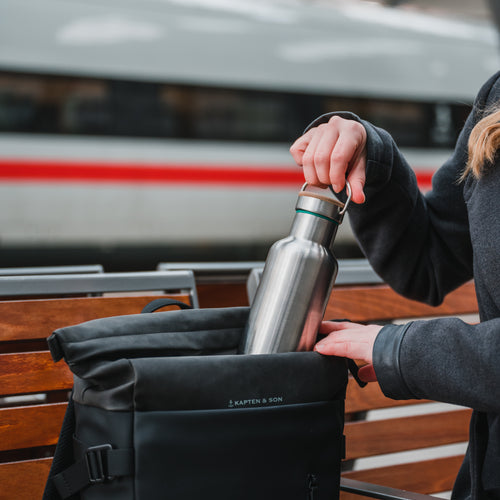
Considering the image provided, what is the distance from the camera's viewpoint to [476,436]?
38.2 inches

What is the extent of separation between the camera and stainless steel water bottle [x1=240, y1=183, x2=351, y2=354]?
0.87m

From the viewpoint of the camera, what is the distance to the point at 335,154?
88 centimetres

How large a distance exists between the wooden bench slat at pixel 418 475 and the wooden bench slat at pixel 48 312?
1.88 ft

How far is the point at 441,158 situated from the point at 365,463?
15.6ft

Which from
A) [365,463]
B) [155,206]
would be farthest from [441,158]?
[365,463]

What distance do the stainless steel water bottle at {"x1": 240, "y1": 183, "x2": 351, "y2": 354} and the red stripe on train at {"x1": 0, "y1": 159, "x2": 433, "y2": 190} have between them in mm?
3855

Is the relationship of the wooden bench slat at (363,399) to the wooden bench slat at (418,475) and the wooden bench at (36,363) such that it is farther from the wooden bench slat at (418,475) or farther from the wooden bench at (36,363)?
the wooden bench at (36,363)

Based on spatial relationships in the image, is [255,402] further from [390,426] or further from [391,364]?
[390,426]

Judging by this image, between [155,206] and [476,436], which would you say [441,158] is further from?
[476,436]

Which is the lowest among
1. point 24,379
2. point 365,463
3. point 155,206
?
point 155,206

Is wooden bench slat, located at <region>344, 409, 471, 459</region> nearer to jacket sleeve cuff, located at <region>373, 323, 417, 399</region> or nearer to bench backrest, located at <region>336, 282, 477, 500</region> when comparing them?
bench backrest, located at <region>336, 282, 477, 500</region>

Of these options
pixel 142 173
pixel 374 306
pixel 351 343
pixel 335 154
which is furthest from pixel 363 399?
pixel 142 173

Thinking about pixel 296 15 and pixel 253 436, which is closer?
pixel 253 436

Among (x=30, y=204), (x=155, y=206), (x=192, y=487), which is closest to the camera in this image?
(x=192, y=487)
